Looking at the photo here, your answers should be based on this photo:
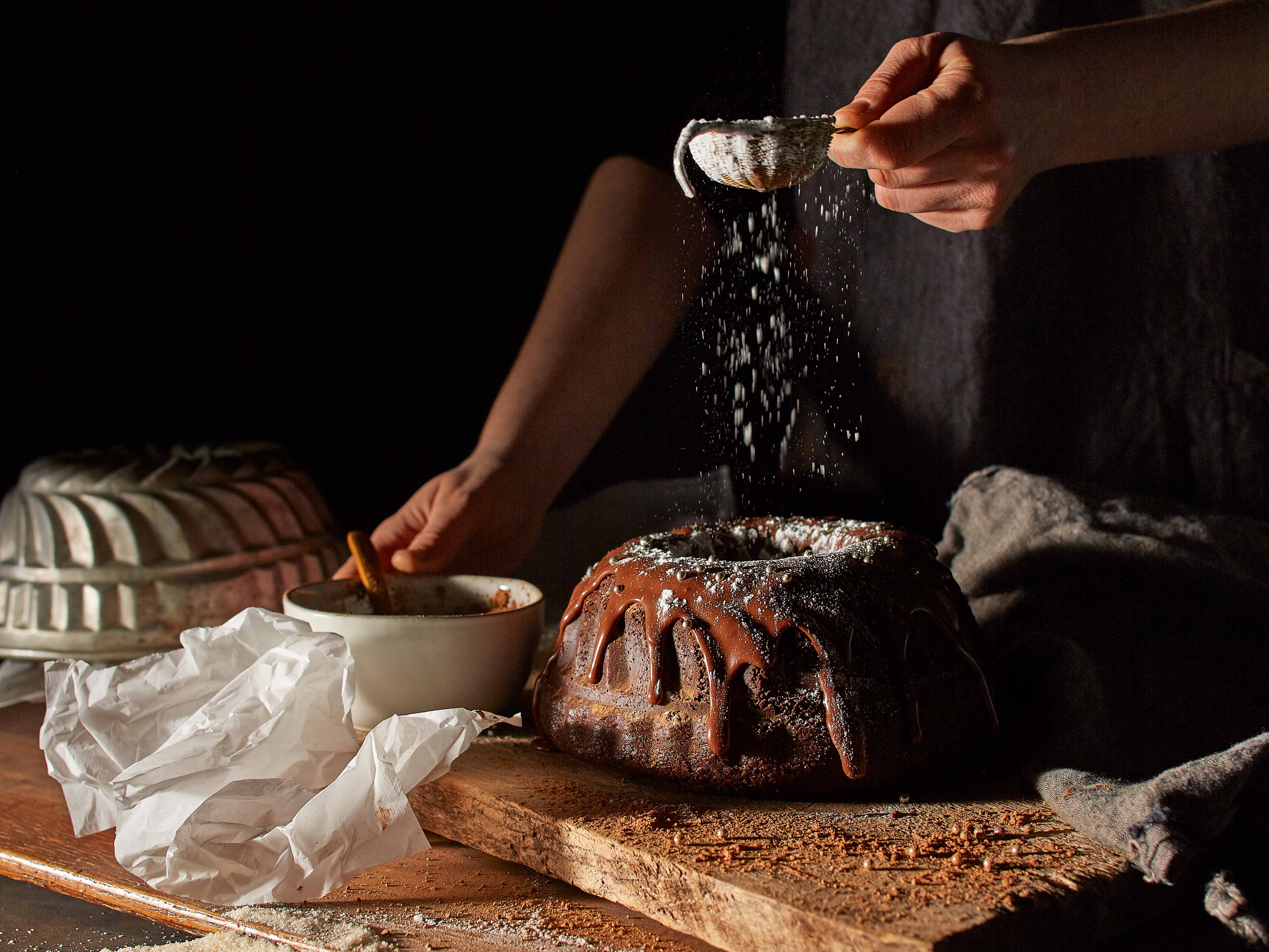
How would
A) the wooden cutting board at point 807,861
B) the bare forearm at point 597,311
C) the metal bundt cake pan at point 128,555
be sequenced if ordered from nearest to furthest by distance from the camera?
the wooden cutting board at point 807,861 < the metal bundt cake pan at point 128,555 < the bare forearm at point 597,311

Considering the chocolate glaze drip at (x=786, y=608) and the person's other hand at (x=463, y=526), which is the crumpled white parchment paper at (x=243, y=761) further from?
the person's other hand at (x=463, y=526)

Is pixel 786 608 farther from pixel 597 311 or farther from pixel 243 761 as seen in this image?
pixel 597 311

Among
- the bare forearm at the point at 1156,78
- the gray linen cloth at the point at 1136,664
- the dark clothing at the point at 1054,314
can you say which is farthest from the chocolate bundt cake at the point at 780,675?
the dark clothing at the point at 1054,314

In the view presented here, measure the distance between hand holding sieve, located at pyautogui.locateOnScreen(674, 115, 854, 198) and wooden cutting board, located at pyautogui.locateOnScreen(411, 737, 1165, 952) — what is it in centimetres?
63

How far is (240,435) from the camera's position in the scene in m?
1.98

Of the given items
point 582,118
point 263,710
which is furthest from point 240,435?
point 263,710

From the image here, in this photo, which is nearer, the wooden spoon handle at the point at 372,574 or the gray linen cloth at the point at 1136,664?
the gray linen cloth at the point at 1136,664

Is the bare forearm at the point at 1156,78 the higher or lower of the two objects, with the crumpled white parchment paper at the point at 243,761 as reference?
higher

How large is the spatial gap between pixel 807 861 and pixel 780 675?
0.18m

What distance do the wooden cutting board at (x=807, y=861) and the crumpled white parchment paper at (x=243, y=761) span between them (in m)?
0.09

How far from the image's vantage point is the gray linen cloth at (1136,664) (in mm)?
802

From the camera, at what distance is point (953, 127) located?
42.1 inches

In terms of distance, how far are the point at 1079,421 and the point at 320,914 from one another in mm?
1485

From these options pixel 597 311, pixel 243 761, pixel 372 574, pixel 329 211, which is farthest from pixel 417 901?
pixel 329 211
